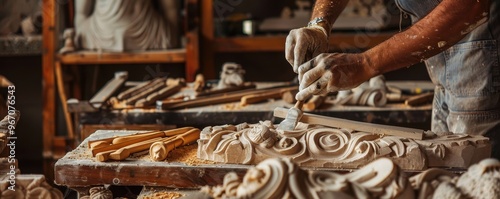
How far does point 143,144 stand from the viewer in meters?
3.02

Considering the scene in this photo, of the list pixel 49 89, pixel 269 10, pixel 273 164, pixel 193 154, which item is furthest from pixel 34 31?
pixel 273 164

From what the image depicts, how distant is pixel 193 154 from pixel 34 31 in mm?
3952

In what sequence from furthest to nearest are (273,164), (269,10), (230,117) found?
(269,10)
(230,117)
(273,164)

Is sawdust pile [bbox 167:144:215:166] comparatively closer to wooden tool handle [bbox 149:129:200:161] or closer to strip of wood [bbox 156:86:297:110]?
wooden tool handle [bbox 149:129:200:161]

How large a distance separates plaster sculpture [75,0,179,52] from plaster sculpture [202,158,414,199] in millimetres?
4269

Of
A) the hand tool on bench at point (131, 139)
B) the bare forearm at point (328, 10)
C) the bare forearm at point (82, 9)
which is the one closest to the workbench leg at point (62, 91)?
the bare forearm at point (82, 9)

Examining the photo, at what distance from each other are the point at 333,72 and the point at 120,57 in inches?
143

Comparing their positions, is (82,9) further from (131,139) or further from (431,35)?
(431,35)

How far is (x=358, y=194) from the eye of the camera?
206 centimetres

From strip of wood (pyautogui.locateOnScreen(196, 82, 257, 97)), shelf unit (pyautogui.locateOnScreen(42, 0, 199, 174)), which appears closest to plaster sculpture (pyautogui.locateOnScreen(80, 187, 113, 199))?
strip of wood (pyautogui.locateOnScreen(196, 82, 257, 97))

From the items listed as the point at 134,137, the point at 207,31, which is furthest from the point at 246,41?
the point at 134,137

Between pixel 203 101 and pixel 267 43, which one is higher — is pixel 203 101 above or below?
below

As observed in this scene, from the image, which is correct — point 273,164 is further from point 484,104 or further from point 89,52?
point 89,52

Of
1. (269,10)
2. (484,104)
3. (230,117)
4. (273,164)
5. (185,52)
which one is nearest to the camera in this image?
(273,164)
